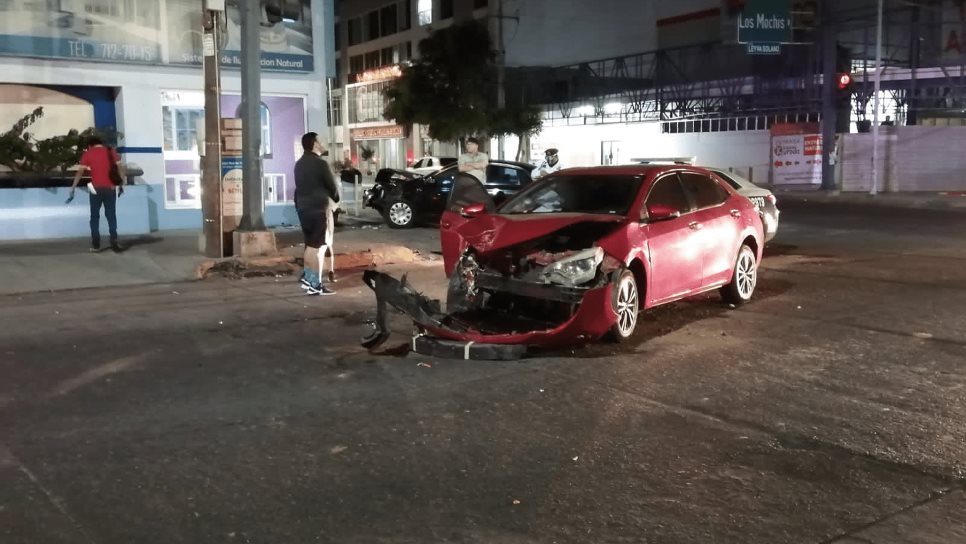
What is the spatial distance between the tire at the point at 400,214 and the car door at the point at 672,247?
1032 cm

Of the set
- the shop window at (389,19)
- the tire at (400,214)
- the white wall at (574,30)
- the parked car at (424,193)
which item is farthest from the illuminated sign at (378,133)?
the tire at (400,214)

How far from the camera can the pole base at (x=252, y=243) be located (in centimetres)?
1301

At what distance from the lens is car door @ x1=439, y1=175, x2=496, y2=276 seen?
8.88 m

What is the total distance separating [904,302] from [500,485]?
6.93m

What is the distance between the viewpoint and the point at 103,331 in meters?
8.95

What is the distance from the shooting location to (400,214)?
18906 millimetres

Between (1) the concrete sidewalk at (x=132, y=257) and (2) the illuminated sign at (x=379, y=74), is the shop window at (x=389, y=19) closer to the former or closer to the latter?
(2) the illuminated sign at (x=379, y=74)

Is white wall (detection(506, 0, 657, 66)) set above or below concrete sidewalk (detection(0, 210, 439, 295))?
above

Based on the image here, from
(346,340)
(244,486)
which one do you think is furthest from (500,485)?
(346,340)

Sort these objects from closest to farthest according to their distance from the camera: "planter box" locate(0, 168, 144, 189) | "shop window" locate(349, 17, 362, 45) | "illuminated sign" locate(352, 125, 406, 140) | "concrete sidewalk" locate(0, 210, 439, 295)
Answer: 1. "concrete sidewalk" locate(0, 210, 439, 295)
2. "planter box" locate(0, 168, 144, 189)
3. "illuminated sign" locate(352, 125, 406, 140)
4. "shop window" locate(349, 17, 362, 45)

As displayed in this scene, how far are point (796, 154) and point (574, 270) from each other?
97.3 ft

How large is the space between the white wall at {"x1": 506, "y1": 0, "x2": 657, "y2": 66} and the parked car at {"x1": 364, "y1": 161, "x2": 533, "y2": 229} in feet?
88.7

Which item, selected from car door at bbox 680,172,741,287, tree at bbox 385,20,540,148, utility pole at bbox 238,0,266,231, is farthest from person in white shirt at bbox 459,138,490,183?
tree at bbox 385,20,540,148

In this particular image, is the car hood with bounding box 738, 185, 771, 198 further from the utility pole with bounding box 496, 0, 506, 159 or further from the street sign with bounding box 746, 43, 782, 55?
the utility pole with bounding box 496, 0, 506, 159
